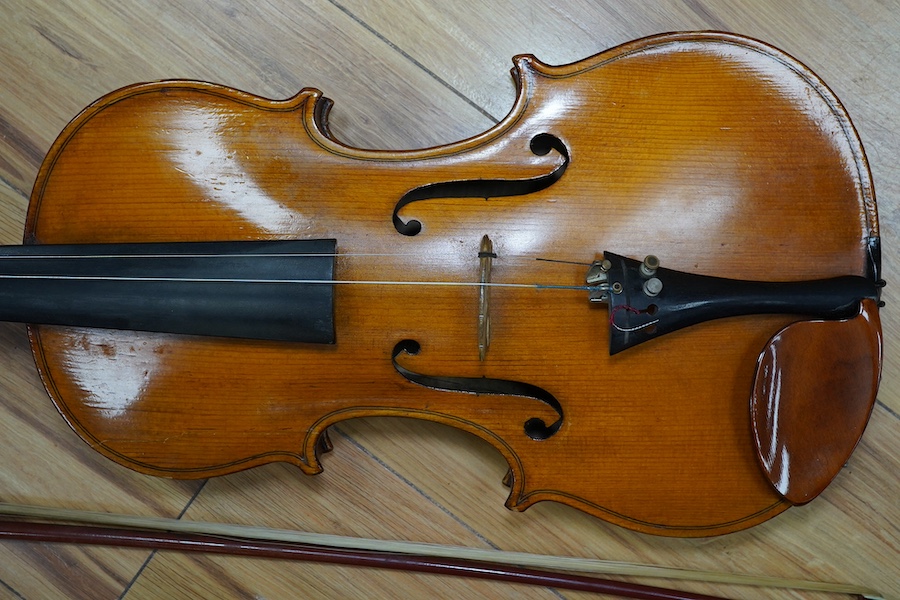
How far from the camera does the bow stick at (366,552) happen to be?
1370 millimetres

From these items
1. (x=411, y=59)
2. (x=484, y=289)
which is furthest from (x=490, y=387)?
(x=411, y=59)

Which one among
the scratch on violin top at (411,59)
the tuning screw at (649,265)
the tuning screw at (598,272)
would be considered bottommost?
the tuning screw at (598,272)

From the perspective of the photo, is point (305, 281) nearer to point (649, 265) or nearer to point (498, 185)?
point (498, 185)

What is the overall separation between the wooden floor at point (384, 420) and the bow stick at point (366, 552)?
0.16 feet

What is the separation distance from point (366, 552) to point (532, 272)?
751mm

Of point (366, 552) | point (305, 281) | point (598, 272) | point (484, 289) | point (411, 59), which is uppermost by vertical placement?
point (411, 59)

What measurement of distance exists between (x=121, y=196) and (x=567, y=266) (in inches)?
33.9

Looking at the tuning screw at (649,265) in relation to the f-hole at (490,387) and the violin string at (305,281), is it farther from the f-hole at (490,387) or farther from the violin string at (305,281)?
the f-hole at (490,387)

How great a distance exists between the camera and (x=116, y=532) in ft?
4.58

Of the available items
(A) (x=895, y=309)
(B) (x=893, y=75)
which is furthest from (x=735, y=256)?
(B) (x=893, y=75)

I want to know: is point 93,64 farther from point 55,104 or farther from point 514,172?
point 514,172

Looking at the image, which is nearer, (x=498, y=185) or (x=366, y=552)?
(x=498, y=185)

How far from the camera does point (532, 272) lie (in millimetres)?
1150

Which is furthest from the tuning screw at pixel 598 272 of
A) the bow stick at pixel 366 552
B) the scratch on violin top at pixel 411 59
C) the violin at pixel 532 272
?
the bow stick at pixel 366 552
